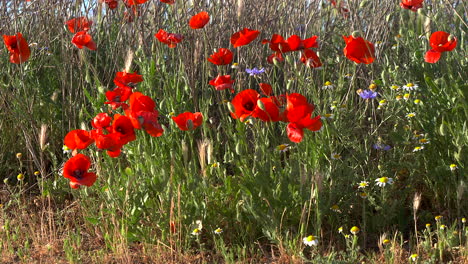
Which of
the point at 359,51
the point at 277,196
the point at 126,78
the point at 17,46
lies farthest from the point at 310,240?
the point at 17,46

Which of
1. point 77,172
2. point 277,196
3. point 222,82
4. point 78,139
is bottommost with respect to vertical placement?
point 277,196

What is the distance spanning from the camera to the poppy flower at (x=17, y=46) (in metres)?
2.93

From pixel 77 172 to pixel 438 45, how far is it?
1.51m

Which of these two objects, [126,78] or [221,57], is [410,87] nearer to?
[221,57]

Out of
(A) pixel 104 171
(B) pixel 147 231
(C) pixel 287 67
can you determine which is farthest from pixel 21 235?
(C) pixel 287 67

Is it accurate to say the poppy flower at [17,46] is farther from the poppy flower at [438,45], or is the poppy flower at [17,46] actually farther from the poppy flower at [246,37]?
the poppy flower at [438,45]

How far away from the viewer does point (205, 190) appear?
2.58 meters

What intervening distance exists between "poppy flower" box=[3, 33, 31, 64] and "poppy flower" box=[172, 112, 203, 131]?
94cm

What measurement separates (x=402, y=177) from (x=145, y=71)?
1.31 meters

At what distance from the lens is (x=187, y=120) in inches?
95.3

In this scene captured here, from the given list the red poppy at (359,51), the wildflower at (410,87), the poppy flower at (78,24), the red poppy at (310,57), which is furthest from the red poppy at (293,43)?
the poppy flower at (78,24)

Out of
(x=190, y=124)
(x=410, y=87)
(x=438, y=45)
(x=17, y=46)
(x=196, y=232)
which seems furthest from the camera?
(x=17, y=46)

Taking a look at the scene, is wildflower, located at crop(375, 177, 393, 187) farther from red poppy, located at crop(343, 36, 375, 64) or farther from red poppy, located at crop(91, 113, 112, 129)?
red poppy, located at crop(91, 113, 112, 129)

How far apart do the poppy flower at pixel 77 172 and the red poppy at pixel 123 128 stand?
164mm
